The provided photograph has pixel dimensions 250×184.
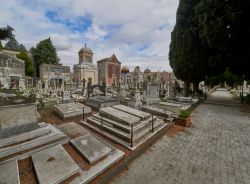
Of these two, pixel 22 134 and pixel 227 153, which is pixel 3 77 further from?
pixel 227 153

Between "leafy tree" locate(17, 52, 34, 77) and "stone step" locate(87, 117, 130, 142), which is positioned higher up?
"leafy tree" locate(17, 52, 34, 77)

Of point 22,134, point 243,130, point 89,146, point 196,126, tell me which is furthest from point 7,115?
point 243,130

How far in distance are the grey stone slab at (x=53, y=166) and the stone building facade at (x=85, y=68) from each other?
28.8 m

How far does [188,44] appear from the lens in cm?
1578

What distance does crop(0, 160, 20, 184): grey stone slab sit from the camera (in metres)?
2.77

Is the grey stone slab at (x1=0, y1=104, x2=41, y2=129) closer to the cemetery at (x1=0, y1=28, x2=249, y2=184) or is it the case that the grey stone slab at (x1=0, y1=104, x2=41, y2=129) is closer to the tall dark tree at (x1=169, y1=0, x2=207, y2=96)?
the cemetery at (x1=0, y1=28, x2=249, y2=184)

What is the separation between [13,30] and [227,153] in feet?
24.7

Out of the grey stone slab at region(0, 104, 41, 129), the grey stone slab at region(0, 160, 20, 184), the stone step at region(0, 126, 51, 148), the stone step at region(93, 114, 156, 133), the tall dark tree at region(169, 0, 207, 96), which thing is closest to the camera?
the grey stone slab at region(0, 160, 20, 184)

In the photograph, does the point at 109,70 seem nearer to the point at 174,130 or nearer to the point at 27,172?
the point at 174,130

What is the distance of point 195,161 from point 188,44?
14958mm

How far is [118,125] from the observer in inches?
220

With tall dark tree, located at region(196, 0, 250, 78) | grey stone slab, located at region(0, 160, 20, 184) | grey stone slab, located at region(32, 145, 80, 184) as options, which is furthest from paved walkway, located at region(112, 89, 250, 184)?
tall dark tree, located at region(196, 0, 250, 78)

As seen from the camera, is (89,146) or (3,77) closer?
(89,146)

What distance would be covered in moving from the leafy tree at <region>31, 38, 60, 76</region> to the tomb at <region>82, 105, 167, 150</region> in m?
42.9
